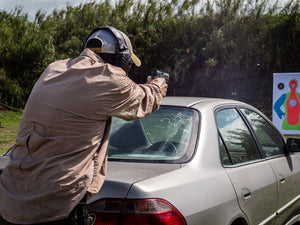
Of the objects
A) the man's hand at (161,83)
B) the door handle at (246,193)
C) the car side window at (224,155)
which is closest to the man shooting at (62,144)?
the man's hand at (161,83)

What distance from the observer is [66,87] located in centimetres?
200

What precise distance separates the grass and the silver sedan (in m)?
6.44

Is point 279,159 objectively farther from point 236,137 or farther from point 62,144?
point 62,144

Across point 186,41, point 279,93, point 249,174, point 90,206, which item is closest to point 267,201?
point 249,174

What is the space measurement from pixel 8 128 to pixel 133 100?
12.5m

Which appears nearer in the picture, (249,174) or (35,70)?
(249,174)

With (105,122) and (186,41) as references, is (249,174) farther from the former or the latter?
(186,41)

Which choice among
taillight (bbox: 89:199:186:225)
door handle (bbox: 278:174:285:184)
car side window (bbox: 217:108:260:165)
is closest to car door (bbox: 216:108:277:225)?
car side window (bbox: 217:108:260:165)

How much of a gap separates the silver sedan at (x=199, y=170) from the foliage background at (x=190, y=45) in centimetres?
1389

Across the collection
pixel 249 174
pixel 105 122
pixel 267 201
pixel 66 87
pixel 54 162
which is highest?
pixel 66 87

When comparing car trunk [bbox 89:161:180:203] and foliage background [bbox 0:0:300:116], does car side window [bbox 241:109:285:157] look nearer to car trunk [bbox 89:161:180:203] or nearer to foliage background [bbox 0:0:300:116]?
car trunk [bbox 89:161:180:203]

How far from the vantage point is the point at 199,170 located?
99.4 inches

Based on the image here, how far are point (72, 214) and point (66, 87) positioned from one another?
0.61 meters

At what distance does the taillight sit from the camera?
210 cm
